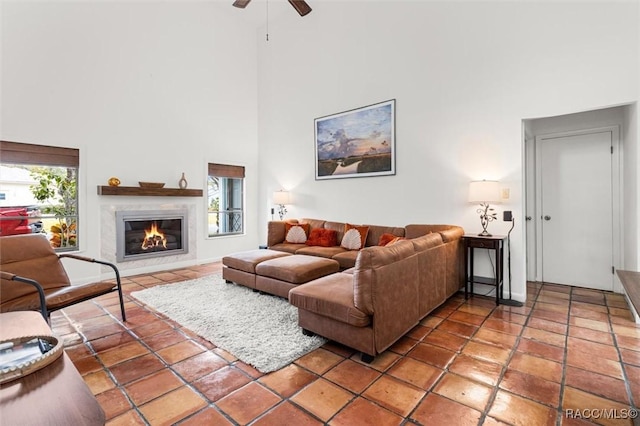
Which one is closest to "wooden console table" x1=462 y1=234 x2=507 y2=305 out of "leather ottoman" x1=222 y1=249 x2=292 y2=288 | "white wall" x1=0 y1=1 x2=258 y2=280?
"leather ottoman" x1=222 y1=249 x2=292 y2=288

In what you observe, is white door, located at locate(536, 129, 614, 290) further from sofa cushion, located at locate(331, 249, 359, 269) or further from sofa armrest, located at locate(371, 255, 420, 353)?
sofa armrest, located at locate(371, 255, 420, 353)

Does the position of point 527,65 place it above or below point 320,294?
above

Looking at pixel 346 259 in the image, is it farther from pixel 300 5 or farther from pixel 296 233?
pixel 300 5

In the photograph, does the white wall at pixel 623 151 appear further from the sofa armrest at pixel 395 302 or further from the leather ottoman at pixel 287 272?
the leather ottoman at pixel 287 272

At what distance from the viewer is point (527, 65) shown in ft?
11.3

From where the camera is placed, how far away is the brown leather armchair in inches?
94.4

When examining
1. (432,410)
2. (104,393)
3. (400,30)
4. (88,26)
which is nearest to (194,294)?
(104,393)

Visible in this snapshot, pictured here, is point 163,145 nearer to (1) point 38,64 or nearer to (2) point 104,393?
(1) point 38,64

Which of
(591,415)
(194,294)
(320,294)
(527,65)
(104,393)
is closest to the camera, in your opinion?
(591,415)

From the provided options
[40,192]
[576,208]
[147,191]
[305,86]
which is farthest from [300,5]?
[576,208]

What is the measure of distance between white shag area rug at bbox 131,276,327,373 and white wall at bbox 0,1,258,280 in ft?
5.69

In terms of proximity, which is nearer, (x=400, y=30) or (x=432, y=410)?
(x=432, y=410)

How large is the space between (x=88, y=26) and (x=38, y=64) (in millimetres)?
930

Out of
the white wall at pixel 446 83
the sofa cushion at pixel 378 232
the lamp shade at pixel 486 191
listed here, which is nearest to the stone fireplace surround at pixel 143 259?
the white wall at pixel 446 83
